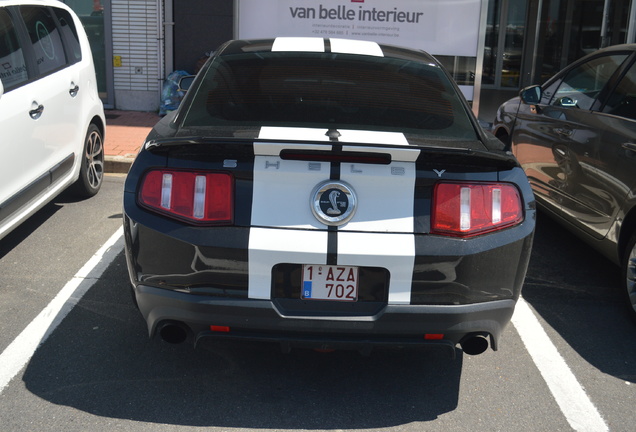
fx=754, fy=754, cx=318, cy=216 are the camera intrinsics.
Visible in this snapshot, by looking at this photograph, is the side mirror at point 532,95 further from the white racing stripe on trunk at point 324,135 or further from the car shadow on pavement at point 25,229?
the car shadow on pavement at point 25,229

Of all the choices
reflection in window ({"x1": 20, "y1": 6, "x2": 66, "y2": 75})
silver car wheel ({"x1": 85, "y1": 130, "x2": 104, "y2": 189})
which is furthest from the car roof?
silver car wheel ({"x1": 85, "y1": 130, "x2": 104, "y2": 189})

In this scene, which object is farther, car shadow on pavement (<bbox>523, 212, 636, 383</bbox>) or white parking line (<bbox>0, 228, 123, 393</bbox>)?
car shadow on pavement (<bbox>523, 212, 636, 383</bbox>)

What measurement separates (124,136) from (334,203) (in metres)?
6.91

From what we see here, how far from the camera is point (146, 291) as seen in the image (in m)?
3.32

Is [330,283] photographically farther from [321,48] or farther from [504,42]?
[504,42]

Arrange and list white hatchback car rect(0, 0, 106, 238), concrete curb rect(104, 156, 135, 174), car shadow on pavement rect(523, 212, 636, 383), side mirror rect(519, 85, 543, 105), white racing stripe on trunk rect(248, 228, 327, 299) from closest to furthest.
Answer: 1. white racing stripe on trunk rect(248, 228, 327, 299)
2. car shadow on pavement rect(523, 212, 636, 383)
3. white hatchback car rect(0, 0, 106, 238)
4. side mirror rect(519, 85, 543, 105)
5. concrete curb rect(104, 156, 135, 174)

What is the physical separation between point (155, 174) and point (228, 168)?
34 centimetres

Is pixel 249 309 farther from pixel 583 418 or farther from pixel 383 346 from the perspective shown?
pixel 583 418

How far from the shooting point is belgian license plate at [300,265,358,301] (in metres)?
3.16

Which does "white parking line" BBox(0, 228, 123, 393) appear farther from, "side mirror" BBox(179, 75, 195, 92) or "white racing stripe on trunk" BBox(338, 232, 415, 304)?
"white racing stripe on trunk" BBox(338, 232, 415, 304)

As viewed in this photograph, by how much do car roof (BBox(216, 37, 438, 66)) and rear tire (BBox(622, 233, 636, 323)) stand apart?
161 centimetres

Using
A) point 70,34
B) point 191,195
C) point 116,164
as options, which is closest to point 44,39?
point 70,34

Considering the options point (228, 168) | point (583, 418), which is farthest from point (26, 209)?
point (583, 418)

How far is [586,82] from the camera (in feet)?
18.8
